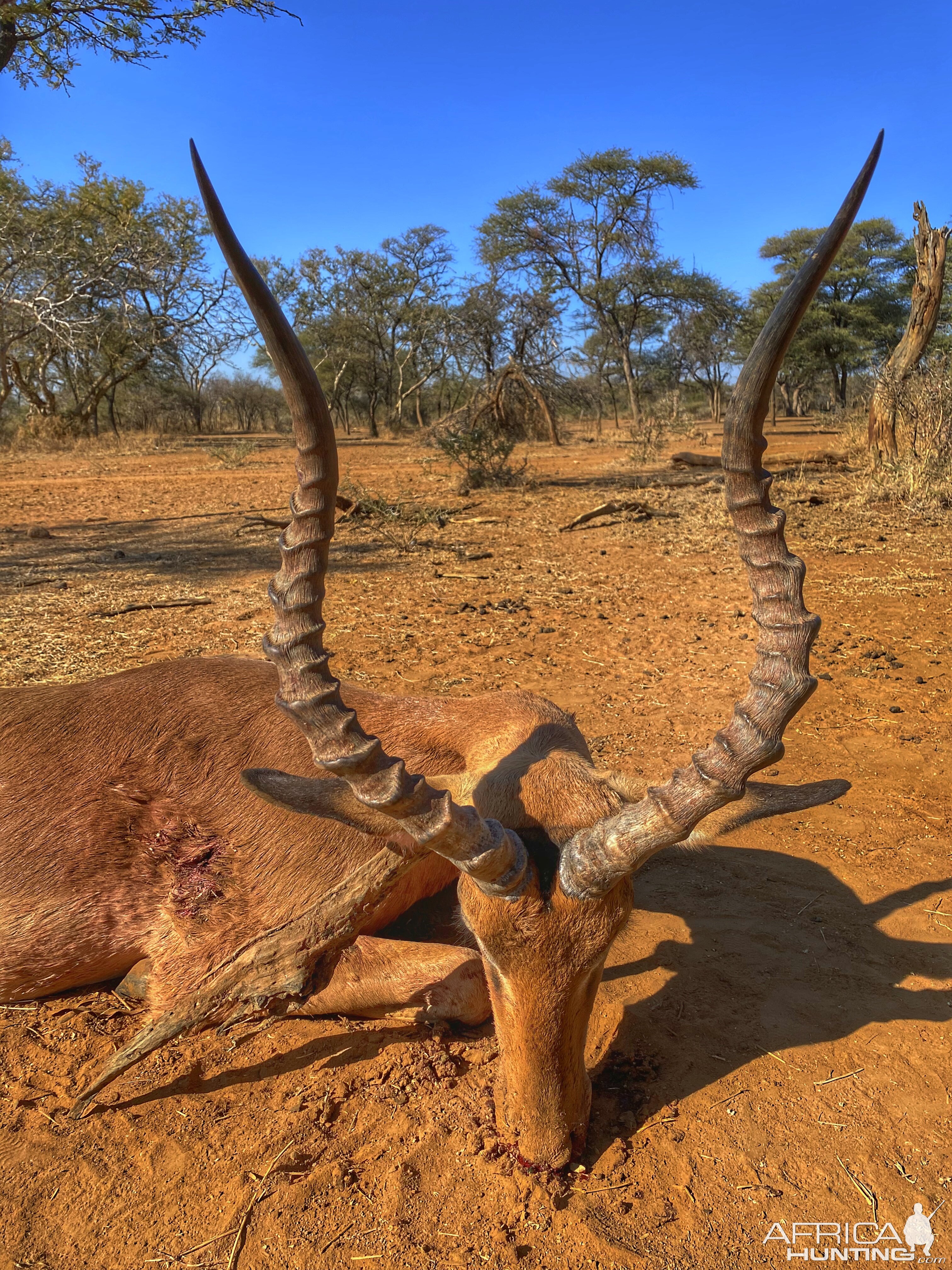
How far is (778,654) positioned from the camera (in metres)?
1.99

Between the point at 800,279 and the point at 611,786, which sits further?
the point at 611,786

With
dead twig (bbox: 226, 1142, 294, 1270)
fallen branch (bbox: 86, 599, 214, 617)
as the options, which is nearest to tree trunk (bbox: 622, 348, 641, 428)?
fallen branch (bbox: 86, 599, 214, 617)

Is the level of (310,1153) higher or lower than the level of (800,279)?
lower

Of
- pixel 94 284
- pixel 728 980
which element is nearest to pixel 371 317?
pixel 94 284

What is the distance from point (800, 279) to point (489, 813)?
1.65 m

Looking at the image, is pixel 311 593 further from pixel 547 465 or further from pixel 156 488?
pixel 547 465

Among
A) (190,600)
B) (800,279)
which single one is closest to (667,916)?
(800,279)

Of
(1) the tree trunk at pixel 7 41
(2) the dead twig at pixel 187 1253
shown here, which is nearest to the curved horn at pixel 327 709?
(2) the dead twig at pixel 187 1253

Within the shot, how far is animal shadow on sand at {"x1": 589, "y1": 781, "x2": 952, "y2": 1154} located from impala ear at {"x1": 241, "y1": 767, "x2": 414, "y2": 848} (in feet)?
3.50

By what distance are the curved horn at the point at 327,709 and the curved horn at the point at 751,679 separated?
0.93ft

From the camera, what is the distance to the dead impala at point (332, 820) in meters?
1.99

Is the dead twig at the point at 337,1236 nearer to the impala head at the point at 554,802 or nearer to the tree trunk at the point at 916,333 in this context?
the impala head at the point at 554,802

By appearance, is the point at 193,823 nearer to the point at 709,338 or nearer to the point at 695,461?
the point at 695,461

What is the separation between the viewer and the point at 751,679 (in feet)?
6.56
